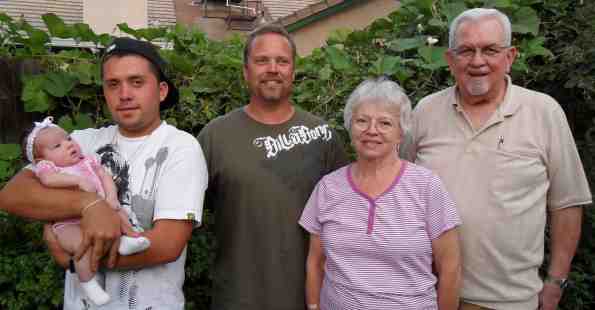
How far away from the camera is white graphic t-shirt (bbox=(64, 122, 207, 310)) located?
1.66m

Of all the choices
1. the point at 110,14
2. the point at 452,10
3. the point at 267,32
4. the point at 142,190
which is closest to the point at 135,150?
the point at 142,190

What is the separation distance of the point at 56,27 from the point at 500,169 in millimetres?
2837

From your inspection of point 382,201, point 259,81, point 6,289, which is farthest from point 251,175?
point 6,289

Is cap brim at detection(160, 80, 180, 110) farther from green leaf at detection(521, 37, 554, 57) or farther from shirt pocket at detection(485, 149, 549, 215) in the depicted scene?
green leaf at detection(521, 37, 554, 57)

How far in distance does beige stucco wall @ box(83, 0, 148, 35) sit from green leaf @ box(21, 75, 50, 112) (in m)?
4.12

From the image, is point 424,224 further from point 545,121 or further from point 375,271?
point 545,121

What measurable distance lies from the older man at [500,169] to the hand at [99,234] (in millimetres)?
1297

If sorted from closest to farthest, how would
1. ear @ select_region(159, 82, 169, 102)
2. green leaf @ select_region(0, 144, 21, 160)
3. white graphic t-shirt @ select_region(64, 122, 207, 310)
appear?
white graphic t-shirt @ select_region(64, 122, 207, 310) → ear @ select_region(159, 82, 169, 102) → green leaf @ select_region(0, 144, 21, 160)

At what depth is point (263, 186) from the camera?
2094mm

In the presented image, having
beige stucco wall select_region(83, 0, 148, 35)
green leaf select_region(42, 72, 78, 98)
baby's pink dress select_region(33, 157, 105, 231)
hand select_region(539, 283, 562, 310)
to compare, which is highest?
beige stucco wall select_region(83, 0, 148, 35)

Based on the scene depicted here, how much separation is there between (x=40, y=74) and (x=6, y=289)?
4.30ft

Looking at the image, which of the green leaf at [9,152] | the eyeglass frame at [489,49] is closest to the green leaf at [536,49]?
the eyeglass frame at [489,49]

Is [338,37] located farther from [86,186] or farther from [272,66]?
[86,186]

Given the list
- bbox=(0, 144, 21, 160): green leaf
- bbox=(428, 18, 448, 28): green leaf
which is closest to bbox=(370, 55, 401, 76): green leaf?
bbox=(428, 18, 448, 28): green leaf
